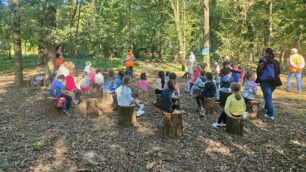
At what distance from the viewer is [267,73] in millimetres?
9148

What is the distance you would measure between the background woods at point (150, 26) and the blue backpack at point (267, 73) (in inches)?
47.3

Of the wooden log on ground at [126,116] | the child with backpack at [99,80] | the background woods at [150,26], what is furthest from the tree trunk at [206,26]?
the wooden log on ground at [126,116]

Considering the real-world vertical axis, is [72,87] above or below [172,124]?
above

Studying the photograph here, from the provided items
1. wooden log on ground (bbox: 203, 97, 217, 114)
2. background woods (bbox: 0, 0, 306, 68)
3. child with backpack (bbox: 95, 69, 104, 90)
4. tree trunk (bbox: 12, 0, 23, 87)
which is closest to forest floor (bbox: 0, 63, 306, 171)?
wooden log on ground (bbox: 203, 97, 217, 114)

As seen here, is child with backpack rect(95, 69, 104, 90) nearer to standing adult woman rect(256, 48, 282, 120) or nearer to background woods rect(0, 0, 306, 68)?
background woods rect(0, 0, 306, 68)

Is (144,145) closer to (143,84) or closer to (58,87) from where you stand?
(58,87)

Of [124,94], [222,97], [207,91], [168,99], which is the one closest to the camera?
[168,99]

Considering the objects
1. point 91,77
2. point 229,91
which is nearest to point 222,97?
point 229,91

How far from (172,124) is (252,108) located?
3.11 meters

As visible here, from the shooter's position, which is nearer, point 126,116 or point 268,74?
point 126,116

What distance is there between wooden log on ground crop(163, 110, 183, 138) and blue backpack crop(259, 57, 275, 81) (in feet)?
10.5

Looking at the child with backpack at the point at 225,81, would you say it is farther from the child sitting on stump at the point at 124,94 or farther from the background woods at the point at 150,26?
the child sitting on stump at the point at 124,94

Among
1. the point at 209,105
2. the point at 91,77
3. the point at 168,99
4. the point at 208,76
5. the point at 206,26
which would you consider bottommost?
the point at 209,105

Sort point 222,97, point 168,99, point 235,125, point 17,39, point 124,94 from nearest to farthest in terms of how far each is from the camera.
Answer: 1. point 235,125
2. point 168,99
3. point 124,94
4. point 222,97
5. point 17,39
